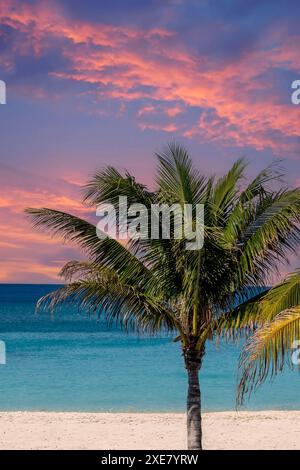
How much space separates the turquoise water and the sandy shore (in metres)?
5.93

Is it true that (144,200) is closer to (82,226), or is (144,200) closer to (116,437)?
(82,226)

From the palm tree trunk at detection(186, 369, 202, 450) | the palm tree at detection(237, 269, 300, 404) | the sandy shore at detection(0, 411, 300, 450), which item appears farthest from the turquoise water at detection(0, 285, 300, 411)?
the palm tree at detection(237, 269, 300, 404)

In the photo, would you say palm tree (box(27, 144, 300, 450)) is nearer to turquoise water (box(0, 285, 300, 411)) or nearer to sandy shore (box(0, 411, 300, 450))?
sandy shore (box(0, 411, 300, 450))

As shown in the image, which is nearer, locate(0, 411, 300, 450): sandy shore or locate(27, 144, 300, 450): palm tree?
locate(27, 144, 300, 450): palm tree

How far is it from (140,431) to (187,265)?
9447 millimetres

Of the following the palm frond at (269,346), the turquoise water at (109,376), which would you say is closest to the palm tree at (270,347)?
the palm frond at (269,346)

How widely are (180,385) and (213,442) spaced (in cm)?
2010

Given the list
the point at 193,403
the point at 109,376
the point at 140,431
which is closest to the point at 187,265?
the point at 193,403

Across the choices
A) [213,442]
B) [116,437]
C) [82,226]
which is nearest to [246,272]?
[82,226]

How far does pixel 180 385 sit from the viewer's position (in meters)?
38.3

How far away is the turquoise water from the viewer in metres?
31.7

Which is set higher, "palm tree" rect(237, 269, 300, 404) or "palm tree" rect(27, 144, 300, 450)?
"palm tree" rect(27, 144, 300, 450)

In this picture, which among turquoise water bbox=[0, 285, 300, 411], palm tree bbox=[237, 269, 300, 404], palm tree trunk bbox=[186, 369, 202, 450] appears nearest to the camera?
palm tree bbox=[237, 269, 300, 404]

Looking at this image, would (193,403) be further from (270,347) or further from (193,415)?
(270,347)
